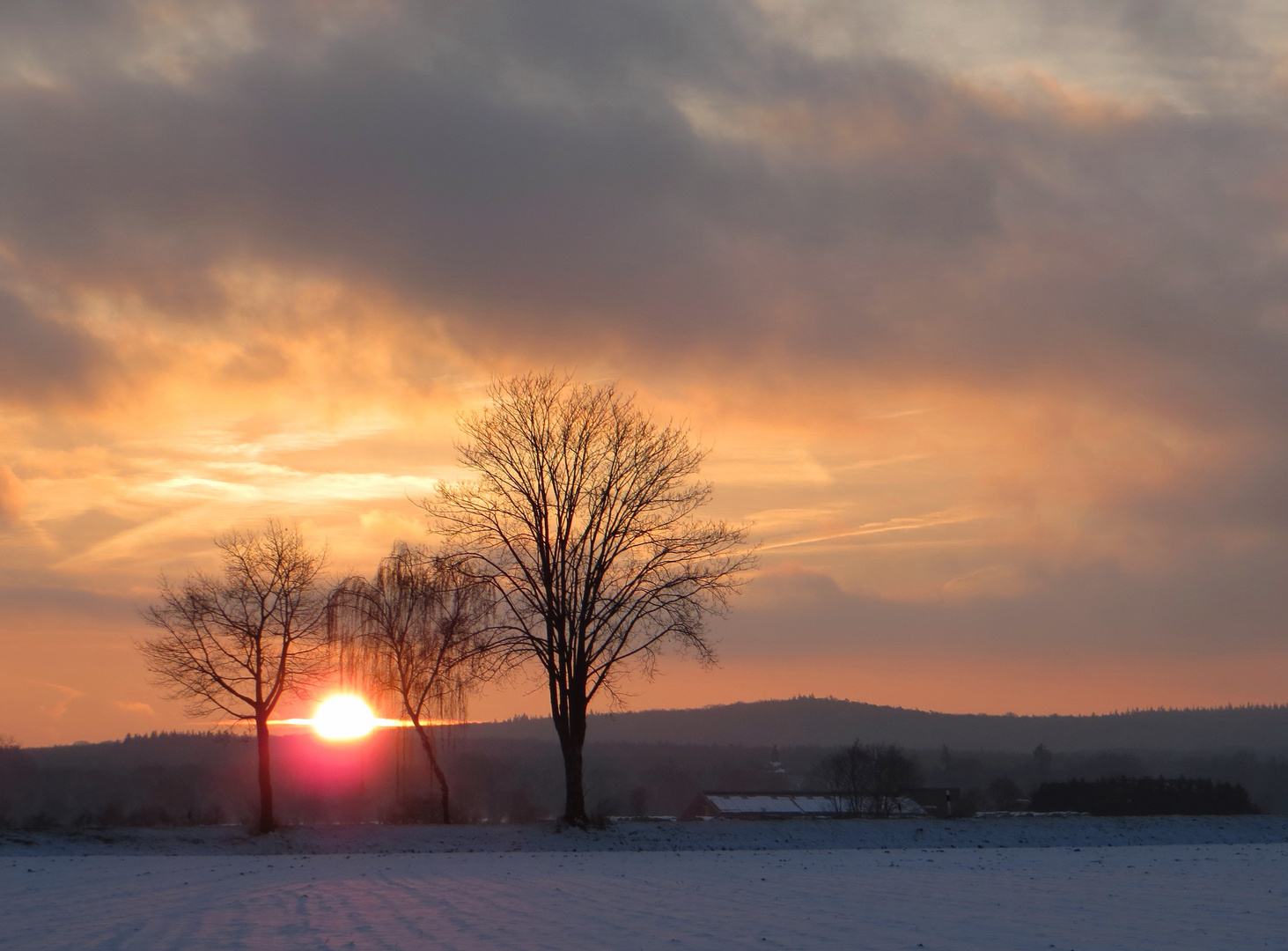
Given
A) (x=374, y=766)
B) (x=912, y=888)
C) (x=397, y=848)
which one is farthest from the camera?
(x=374, y=766)

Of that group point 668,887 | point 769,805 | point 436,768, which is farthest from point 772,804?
point 668,887

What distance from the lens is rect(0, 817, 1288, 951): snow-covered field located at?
53.1ft

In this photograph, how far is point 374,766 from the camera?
2662 inches

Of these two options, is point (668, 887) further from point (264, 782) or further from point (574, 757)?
point (264, 782)

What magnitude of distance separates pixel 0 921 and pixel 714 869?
15606 mm

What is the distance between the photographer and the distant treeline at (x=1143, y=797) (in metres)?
56.2

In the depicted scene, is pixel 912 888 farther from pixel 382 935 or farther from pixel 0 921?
pixel 0 921

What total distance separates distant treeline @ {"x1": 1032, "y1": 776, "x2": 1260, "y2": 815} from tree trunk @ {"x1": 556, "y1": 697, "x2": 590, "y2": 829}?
95.5ft

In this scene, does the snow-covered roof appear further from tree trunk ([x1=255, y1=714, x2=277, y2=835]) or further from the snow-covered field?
tree trunk ([x1=255, y1=714, x2=277, y2=835])

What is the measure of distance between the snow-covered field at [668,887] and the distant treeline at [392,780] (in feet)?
22.8

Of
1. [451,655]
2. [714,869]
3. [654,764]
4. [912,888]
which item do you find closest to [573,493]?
[451,655]

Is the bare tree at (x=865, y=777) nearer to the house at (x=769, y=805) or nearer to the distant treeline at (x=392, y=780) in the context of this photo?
the house at (x=769, y=805)

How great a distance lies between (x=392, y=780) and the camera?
7075cm

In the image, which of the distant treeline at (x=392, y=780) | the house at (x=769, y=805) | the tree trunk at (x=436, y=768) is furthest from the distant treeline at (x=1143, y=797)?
the tree trunk at (x=436, y=768)
